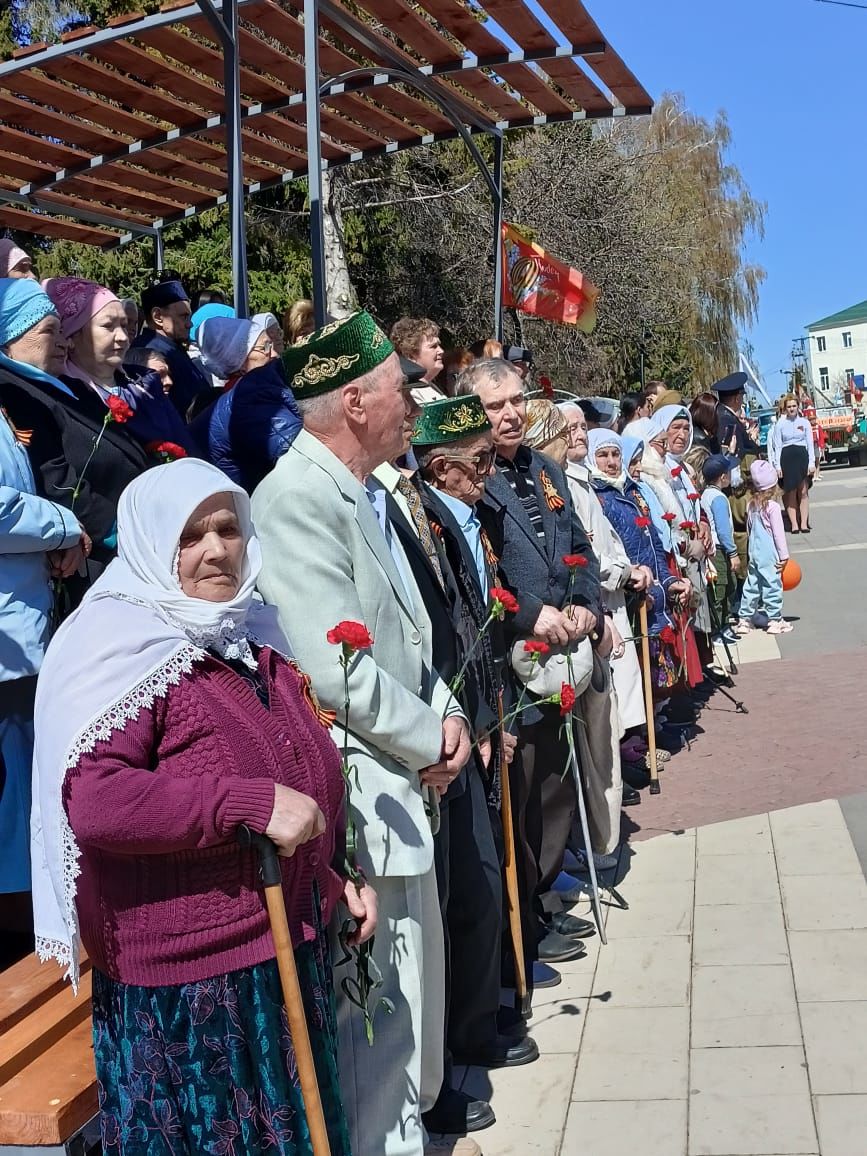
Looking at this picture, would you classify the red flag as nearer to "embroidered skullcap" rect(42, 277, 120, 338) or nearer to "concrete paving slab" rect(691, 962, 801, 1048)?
"embroidered skullcap" rect(42, 277, 120, 338)

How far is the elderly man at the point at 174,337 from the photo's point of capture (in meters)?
5.82

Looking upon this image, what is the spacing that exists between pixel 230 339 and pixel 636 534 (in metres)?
2.95

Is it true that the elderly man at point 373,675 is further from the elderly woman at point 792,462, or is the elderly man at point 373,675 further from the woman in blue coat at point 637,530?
the elderly woman at point 792,462

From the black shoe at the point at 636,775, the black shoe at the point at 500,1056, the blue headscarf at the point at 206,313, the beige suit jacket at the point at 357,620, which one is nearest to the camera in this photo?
the beige suit jacket at the point at 357,620

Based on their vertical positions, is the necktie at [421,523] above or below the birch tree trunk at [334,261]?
below

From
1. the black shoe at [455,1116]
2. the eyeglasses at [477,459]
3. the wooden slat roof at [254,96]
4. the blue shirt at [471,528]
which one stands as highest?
the wooden slat roof at [254,96]

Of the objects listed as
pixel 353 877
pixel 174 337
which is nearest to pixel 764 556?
pixel 174 337

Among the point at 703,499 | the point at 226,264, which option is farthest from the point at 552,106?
the point at 226,264

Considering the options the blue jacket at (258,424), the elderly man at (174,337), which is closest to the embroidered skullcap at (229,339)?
the elderly man at (174,337)

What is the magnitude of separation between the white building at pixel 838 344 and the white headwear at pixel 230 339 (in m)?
102

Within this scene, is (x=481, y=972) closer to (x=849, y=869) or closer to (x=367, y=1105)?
(x=367, y=1105)

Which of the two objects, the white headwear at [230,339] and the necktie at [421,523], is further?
the white headwear at [230,339]

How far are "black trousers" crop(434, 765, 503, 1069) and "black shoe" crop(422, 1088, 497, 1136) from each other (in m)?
0.20

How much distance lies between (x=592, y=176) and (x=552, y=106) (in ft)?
34.1
